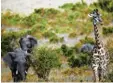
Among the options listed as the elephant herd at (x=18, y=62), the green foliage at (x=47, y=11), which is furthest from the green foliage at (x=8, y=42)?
the green foliage at (x=47, y=11)

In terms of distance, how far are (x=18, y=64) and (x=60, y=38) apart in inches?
67.0

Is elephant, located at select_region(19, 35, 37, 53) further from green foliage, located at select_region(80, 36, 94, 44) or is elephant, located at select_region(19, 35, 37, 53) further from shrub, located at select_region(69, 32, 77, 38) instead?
shrub, located at select_region(69, 32, 77, 38)

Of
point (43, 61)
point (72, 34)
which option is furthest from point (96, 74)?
point (72, 34)

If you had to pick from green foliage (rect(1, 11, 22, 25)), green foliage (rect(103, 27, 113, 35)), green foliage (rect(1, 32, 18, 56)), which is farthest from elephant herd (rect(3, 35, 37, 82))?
green foliage (rect(1, 11, 22, 25))

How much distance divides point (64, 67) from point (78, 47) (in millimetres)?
883

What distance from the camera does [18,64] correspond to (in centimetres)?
1016

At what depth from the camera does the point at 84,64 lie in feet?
34.3

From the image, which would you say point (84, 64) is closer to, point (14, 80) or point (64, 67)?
point (64, 67)

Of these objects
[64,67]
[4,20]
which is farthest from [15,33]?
[64,67]

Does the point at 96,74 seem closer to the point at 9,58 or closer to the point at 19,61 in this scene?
the point at 19,61

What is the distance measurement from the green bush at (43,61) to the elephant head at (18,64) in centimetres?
13

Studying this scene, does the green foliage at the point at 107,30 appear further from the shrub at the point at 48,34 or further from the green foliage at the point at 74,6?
the green foliage at the point at 74,6

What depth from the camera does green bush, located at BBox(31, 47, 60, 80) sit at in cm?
1000

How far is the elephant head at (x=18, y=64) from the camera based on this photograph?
1009 centimetres
